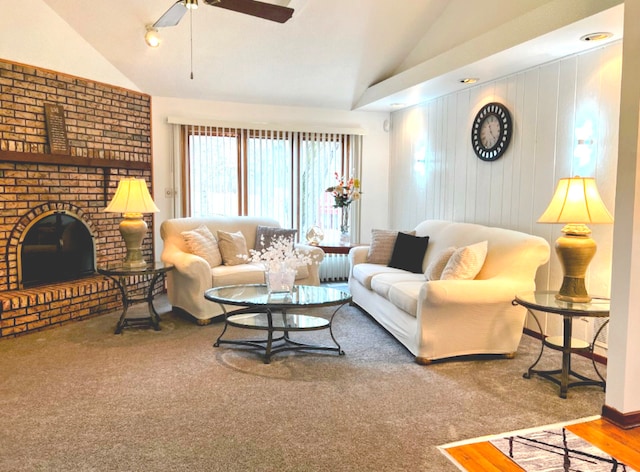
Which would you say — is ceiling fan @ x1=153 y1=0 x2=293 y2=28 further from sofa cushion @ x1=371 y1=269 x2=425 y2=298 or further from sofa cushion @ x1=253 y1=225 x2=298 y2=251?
sofa cushion @ x1=253 y1=225 x2=298 y2=251

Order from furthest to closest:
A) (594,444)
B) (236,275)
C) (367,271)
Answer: (367,271)
(236,275)
(594,444)

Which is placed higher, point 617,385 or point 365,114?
point 365,114

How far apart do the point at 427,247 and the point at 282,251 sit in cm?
167

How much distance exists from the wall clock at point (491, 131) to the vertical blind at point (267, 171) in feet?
6.61

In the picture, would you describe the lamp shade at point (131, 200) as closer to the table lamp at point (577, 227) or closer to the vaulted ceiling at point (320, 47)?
the vaulted ceiling at point (320, 47)

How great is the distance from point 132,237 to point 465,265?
2773 millimetres

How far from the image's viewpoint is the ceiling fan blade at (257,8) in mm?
3002

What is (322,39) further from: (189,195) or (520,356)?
(520,356)

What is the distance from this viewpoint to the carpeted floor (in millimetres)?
2219

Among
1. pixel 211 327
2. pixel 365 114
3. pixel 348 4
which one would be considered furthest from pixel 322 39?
pixel 211 327

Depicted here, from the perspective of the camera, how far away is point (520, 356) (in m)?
3.62

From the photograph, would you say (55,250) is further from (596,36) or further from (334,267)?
(596,36)

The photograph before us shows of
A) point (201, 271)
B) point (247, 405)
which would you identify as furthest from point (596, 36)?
point (201, 271)

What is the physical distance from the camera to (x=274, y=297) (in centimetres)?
359
